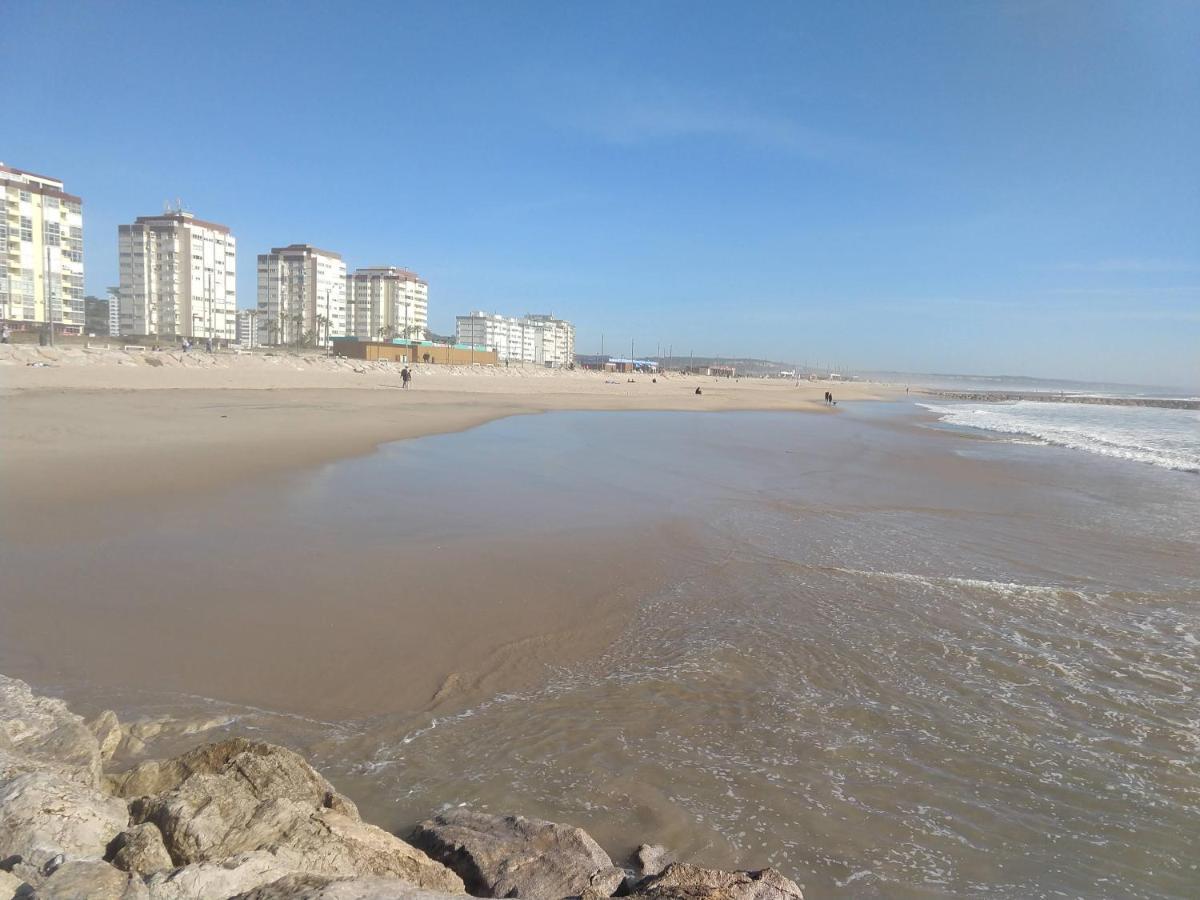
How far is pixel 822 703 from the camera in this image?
434cm

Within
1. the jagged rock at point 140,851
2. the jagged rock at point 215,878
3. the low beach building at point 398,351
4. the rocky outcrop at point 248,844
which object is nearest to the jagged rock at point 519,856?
the rocky outcrop at point 248,844

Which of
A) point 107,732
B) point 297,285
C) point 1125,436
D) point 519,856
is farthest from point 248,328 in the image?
point 519,856

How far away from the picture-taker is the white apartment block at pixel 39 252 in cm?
5156

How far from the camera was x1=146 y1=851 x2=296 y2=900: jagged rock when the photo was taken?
1884 mm

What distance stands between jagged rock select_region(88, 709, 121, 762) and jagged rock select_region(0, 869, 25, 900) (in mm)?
1476

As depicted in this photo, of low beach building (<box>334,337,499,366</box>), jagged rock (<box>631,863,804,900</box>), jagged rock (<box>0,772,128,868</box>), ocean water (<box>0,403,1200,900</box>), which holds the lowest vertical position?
ocean water (<box>0,403,1200,900</box>)

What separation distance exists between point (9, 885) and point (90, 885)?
8.8 inches

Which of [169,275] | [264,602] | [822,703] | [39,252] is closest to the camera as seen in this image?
[822,703]

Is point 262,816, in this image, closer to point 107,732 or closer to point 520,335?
point 107,732

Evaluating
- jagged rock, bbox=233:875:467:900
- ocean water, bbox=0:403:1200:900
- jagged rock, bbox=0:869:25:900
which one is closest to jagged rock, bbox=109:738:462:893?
jagged rock, bbox=233:875:467:900

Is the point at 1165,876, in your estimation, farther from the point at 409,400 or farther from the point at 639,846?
the point at 409,400

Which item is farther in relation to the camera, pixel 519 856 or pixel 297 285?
pixel 297 285

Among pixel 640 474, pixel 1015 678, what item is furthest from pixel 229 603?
pixel 640 474

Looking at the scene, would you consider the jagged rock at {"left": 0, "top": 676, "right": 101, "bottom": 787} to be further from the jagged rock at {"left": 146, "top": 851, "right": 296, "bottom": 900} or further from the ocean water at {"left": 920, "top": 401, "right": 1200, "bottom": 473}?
the ocean water at {"left": 920, "top": 401, "right": 1200, "bottom": 473}
